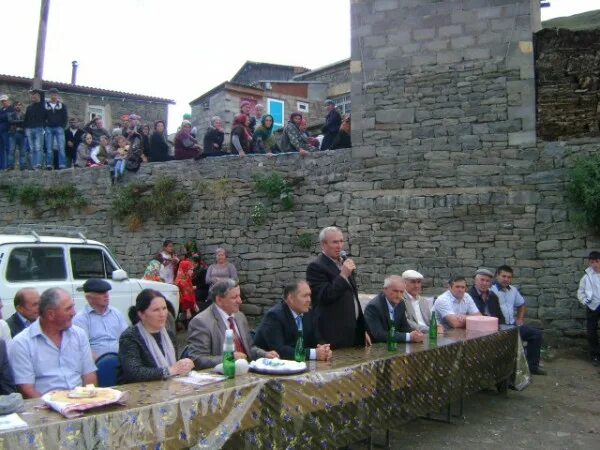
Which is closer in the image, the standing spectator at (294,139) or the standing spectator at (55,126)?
the standing spectator at (294,139)

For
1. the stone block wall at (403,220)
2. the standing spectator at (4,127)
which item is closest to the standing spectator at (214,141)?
Answer: the stone block wall at (403,220)

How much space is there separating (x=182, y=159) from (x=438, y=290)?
6.27m

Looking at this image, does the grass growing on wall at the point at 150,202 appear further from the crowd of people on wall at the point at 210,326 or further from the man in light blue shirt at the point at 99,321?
the man in light blue shirt at the point at 99,321

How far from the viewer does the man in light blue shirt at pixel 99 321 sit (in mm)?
5602

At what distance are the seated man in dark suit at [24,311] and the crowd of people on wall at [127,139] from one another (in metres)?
7.01

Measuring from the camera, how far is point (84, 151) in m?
14.8

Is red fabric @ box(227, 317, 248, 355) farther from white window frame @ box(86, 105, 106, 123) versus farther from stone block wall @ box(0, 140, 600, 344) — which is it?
white window frame @ box(86, 105, 106, 123)

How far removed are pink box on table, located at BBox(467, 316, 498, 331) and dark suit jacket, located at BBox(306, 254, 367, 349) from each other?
203cm

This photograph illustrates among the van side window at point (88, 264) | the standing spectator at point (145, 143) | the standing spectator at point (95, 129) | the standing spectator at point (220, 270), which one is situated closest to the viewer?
the van side window at point (88, 264)

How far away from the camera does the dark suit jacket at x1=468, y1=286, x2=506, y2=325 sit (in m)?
8.28

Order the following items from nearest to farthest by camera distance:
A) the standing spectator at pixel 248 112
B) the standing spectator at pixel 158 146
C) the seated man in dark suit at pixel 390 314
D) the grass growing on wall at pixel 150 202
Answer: the seated man in dark suit at pixel 390 314 < the grass growing on wall at pixel 150 202 < the standing spectator at pixel 248 112 < the standing spectator at pixel 158 146

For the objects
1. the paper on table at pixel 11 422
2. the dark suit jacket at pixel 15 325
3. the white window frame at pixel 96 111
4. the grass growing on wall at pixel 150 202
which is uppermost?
the white window frame at pixel 96 111

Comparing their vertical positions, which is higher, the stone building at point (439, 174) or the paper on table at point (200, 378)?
the stone building at point (439, 174)

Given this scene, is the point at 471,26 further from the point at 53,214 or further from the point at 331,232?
the point at 53,214
